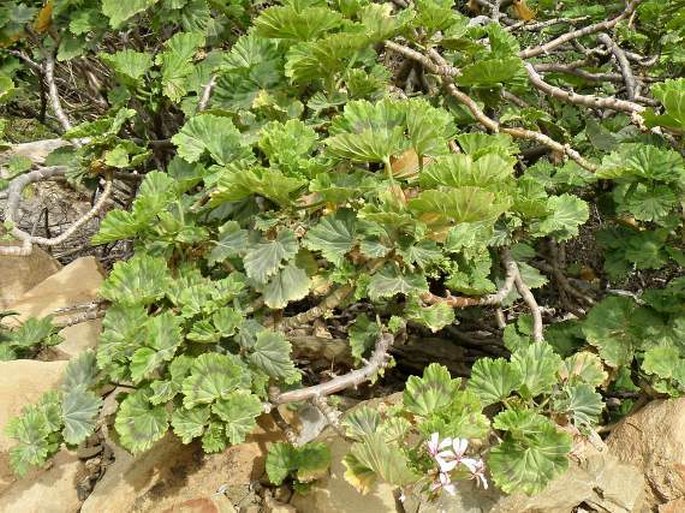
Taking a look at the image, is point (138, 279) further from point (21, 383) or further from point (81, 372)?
point (21, 383)

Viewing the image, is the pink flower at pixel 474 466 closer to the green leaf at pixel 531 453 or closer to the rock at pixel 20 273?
the green leaf at pixel 531 453

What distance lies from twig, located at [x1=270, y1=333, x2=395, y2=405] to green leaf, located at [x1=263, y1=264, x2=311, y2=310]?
20 cm

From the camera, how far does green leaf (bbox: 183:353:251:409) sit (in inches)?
60.7

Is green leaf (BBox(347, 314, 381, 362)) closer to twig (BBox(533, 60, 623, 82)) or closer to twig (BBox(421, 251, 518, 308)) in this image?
twig (BBox(421, 251, 518, 308))

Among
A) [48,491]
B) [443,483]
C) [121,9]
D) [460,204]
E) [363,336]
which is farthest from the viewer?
[121,9]

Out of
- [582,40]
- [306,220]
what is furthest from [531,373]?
[582,40]

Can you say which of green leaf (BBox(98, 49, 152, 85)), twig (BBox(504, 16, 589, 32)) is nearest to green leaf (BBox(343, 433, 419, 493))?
green leaf (BBox(98, 49, 152, 85))

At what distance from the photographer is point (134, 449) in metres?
1.55

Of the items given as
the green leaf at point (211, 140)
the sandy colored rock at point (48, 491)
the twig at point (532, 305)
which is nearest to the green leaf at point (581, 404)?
the twig at point (532, 305)

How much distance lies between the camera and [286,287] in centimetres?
168

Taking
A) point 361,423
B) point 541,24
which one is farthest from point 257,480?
point 541,24

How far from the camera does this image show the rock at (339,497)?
1.91m

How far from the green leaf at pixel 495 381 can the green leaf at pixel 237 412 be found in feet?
1.55

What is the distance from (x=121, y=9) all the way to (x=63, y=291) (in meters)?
1.13
